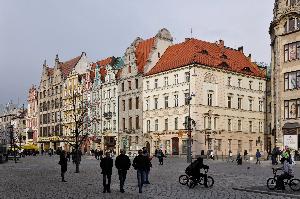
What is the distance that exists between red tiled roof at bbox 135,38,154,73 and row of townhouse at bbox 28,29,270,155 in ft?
0.59

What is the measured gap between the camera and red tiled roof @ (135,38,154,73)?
7838 cm

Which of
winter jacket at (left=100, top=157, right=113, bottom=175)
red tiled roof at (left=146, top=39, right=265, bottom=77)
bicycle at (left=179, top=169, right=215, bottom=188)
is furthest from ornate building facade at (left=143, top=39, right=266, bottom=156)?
winter jacket at (left=100, top=157, right=113, bottom=175)

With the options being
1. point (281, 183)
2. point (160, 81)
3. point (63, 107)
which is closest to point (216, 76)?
point (160, 81)

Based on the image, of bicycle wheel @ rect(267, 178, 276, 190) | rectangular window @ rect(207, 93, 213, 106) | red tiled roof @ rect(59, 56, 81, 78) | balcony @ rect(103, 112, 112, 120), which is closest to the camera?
bicycle wheel @ rect(267, 178, 276, 190)

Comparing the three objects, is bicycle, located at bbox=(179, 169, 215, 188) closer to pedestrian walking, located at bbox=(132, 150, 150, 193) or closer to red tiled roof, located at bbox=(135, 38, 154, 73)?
pedestrian walking, located at bbox=(132, 150, 150, 193)

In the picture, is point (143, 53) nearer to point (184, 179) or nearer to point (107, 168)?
point (184, 179)

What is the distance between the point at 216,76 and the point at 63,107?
4340 centimetres

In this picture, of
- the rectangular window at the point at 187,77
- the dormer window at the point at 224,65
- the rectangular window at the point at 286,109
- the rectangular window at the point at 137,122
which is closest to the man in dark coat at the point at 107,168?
the rectangular window at the point at 286,109

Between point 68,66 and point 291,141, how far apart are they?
216 feet

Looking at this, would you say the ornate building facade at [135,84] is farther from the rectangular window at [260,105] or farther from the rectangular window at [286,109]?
the rectangular window at [286,109]

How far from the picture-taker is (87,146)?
95.4m

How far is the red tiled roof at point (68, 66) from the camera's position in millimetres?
104713

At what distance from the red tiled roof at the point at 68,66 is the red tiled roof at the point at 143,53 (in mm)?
26063

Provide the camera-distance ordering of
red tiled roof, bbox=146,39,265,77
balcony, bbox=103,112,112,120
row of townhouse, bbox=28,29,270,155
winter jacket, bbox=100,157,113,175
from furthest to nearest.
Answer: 1. balcony, bbox=103,112,112,120
2. red tiled roof, bbox=146,39,265,77
3. row of townhouse, bbox=28,29,270,155
4. winter jacket, bbox=100,157,113,175
